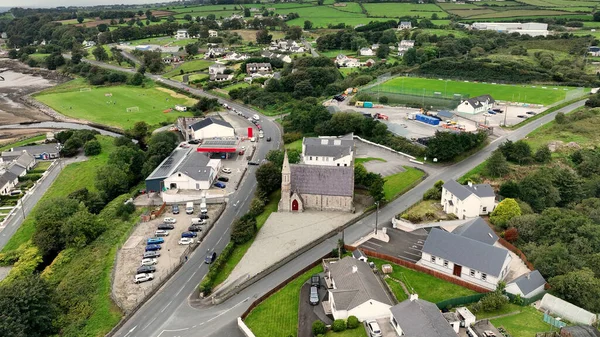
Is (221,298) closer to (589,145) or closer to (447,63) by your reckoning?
(589,145)

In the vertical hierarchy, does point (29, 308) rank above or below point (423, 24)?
below

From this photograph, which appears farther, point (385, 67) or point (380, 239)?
point (385, 67)

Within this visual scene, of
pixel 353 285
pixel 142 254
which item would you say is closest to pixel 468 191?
pixel 353 285

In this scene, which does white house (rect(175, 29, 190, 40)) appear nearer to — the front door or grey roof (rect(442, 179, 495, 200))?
grey roof (rect(442, 179, 495, 200))

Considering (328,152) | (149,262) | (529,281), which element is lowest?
(149,262)

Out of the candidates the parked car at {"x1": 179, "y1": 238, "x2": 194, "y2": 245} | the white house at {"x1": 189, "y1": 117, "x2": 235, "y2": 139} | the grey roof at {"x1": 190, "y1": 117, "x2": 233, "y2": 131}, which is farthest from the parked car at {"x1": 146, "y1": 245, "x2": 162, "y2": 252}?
the grey roof at {"x1": 190, "y1": 117, "x2": 233, "y2": 131}

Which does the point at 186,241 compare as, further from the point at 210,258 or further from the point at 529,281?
the point at 529,281

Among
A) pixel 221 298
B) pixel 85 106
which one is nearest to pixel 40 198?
pixel 221 298
